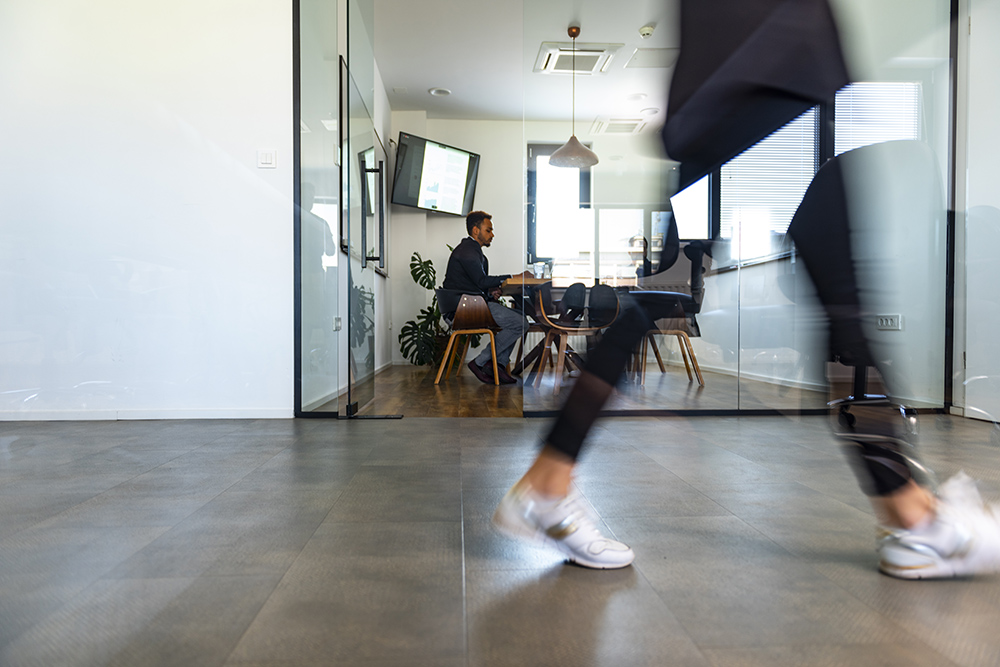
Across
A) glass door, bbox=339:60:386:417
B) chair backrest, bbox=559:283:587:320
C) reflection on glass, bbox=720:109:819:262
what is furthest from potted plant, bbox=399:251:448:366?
reflection on glass, bbox=720:109:819:262

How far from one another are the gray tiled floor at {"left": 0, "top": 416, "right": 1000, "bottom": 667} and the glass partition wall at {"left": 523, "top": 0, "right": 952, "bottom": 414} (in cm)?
98

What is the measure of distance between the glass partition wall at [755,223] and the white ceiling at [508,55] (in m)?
0.02

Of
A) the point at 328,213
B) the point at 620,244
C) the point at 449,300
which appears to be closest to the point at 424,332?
the point at 449,300

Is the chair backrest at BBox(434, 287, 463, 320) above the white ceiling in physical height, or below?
below

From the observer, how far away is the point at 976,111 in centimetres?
299

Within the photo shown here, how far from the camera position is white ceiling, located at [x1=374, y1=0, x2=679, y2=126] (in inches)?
103

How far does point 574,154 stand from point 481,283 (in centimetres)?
227

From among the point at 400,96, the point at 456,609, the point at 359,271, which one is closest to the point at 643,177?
the point at 359,271

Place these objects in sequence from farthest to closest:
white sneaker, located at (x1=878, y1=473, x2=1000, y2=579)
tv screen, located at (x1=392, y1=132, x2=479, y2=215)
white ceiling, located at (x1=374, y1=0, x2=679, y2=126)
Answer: tv screen, located at (x1=392, y1=132, x2=479, y2=215)
white ceiling, located at (x1=374, y1=0, x2=679, y2=126)
white sneaker, located at (x1=878, y1=473, x2=1000, y2=579)

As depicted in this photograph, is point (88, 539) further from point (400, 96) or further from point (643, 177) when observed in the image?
point (400, 96)

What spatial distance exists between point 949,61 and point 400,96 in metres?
4.83

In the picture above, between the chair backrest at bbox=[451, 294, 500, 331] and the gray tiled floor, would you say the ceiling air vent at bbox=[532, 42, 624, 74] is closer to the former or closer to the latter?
the gray tiled floor

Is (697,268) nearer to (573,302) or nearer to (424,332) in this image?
(573,302)

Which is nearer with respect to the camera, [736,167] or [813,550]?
[813,550]
